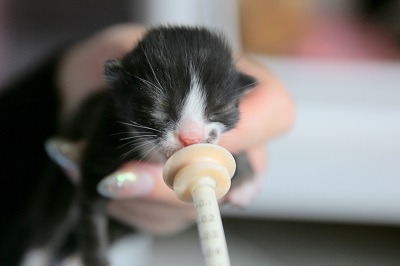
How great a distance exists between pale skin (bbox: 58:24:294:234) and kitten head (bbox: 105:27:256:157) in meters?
0.05

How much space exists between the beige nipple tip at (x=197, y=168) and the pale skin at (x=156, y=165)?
13cm

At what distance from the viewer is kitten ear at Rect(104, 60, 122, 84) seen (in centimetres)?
53

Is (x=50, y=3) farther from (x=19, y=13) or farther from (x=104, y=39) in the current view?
(x=104, y=39)

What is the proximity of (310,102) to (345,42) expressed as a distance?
0.32 meters

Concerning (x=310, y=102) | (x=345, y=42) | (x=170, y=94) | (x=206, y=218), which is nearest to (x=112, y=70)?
(x=170, y=94)

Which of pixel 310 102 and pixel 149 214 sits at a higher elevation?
pixel 310 102

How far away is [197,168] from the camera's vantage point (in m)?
0.38

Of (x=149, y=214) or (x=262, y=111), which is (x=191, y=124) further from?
(x=149, y=214)

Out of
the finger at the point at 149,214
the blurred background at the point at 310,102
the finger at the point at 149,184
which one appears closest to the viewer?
the finger at the point at 149,184

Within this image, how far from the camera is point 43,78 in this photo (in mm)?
1024

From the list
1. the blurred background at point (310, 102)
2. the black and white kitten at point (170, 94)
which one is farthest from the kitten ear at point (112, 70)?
the blurred background at point (310, 102)

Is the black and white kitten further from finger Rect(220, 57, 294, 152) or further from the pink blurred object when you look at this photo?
the pink blurred object

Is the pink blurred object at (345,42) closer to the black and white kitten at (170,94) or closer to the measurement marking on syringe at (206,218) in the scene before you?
the black and white kitten at (170,94)

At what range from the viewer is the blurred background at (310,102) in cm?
114
